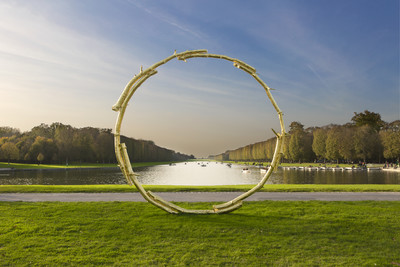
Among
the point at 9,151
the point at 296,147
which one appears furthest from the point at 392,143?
the point at 9,151

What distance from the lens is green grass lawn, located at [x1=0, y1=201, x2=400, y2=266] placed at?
22.9 feet

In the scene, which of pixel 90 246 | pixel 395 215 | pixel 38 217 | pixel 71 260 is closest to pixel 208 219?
pixel 90 246

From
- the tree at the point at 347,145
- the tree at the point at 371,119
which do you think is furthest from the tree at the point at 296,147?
the tree at the point at 371,119

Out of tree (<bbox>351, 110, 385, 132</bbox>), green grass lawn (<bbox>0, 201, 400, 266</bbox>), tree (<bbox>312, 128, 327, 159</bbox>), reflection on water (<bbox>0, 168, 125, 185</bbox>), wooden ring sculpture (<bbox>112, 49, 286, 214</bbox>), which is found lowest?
reflection on water (<bbox>0, 168, 125, 185</bbox>)

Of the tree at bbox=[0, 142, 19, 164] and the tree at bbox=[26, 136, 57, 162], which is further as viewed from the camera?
the tree at bbox=[26, 136, 57, 162]

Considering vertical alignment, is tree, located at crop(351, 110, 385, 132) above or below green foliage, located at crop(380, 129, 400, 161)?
above

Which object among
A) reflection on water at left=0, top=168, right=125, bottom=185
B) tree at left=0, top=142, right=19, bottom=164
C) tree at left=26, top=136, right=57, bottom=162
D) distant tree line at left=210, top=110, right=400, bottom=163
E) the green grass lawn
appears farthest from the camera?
tree at left=26, top=136, right=57, bottom=162

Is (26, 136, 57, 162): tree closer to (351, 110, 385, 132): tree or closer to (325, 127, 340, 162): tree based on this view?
(325, 127, 340, 162): tree

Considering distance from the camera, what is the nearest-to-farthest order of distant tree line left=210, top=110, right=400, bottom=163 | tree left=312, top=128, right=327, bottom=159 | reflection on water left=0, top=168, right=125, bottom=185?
1. reflection on water left=0, top=168, right=125, bottom=185
2. distant tree line left=210, top=110, right=400, bottom=163
3. tree left=312, top=128, right=327, bottom=159

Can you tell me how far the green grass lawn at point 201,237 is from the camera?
698 centimetres

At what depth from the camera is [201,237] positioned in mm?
8352

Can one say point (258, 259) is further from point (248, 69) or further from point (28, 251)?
point (248, 69)

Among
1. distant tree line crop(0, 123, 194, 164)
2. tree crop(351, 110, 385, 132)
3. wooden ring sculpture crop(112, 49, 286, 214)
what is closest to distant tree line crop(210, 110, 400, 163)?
tree crop(351, 110, 385, 132)

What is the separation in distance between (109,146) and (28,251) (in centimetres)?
10222
